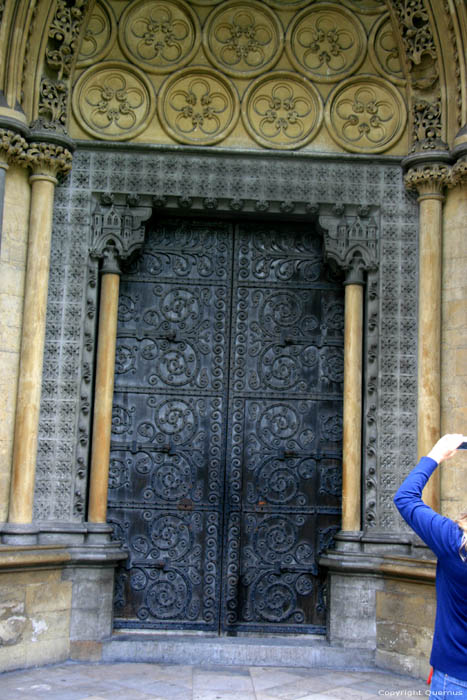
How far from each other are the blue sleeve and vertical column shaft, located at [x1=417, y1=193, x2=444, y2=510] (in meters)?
3.90

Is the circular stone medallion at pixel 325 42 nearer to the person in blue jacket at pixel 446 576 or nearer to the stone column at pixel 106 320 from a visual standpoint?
the stone column at pixel 106 320

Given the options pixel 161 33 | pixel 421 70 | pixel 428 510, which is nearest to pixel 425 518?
pixel 428 510

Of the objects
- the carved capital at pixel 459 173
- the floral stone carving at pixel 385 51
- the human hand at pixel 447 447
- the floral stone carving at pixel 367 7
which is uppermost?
the floral stone carving at pixel 367 7

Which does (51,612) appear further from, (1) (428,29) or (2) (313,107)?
(1) (428,29)

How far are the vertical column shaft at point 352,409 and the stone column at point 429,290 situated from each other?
0.52 m

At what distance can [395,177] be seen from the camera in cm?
766

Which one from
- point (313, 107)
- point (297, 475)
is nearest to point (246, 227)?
point (313, 107)

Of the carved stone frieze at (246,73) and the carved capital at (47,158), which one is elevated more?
the carved stone frieze at (246,73)

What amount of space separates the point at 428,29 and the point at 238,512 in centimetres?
452

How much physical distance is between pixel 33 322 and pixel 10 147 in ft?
4.70

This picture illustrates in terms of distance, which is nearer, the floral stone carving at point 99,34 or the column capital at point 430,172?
the column capital at point 430,172

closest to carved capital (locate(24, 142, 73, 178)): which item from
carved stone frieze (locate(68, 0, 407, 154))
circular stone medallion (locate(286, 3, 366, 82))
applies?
carved stone frieze (locate(68, 0, 407, 154))

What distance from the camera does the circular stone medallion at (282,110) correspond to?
7.76m

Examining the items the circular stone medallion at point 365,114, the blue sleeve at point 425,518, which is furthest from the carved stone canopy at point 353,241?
the blue sleeve at point 425,518
